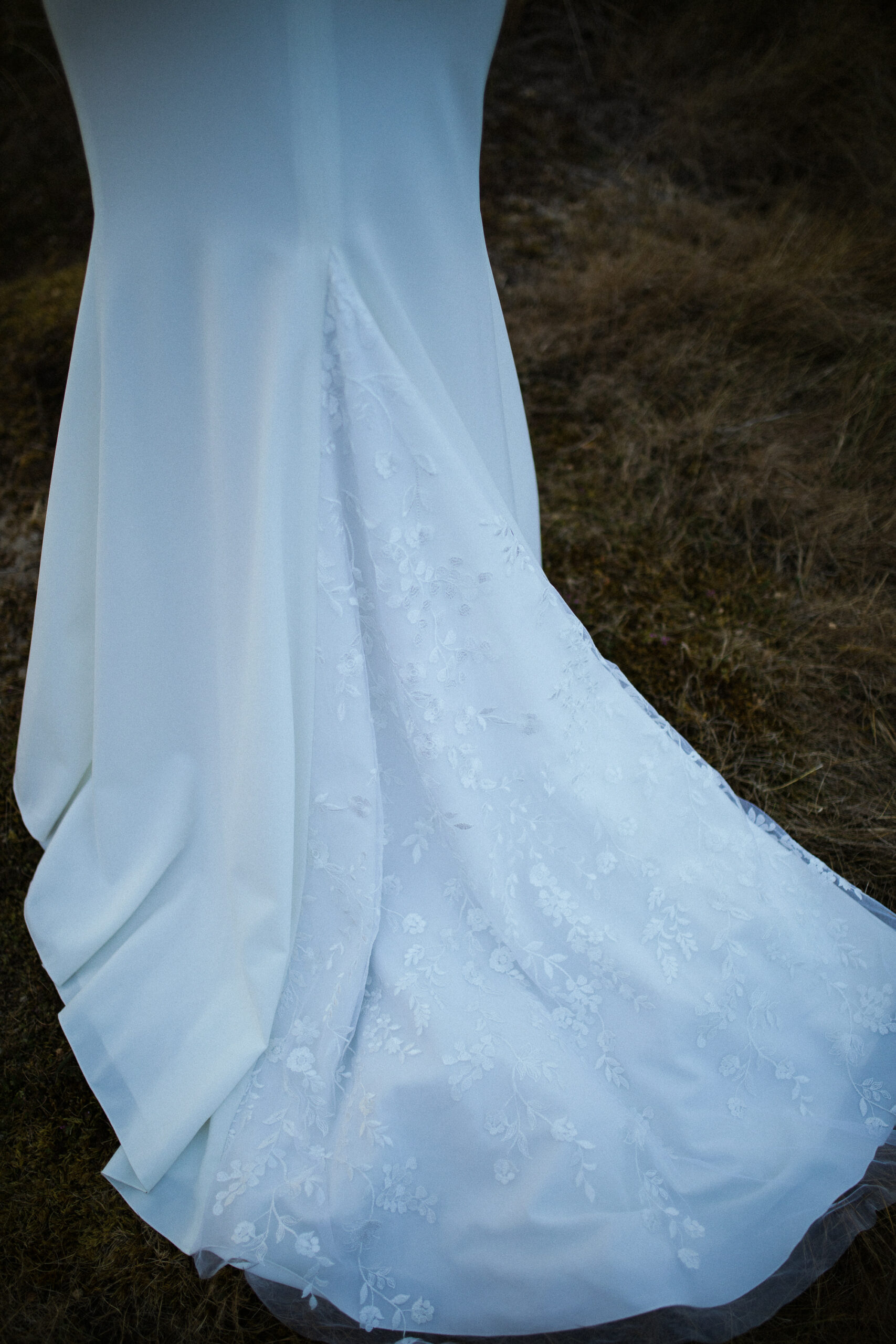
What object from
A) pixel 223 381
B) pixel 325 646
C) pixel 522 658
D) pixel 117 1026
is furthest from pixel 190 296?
pixel 117 1026

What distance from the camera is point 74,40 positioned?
1.09 metres

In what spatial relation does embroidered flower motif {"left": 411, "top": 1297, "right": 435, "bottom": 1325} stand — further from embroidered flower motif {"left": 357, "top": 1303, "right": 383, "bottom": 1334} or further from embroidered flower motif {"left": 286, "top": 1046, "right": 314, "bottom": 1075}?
embroidered flower motif {"left": 286, "top": 1046, "right": 314, "bottom": 1075}

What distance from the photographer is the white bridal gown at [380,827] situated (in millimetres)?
1070

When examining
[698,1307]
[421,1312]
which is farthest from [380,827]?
[698,1307]

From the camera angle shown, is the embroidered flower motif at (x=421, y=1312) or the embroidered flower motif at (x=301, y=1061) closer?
the embroidered flower motif at (x=421, y=1312)

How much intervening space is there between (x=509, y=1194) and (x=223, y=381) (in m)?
1.21

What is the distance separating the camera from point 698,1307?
1.04 meters
